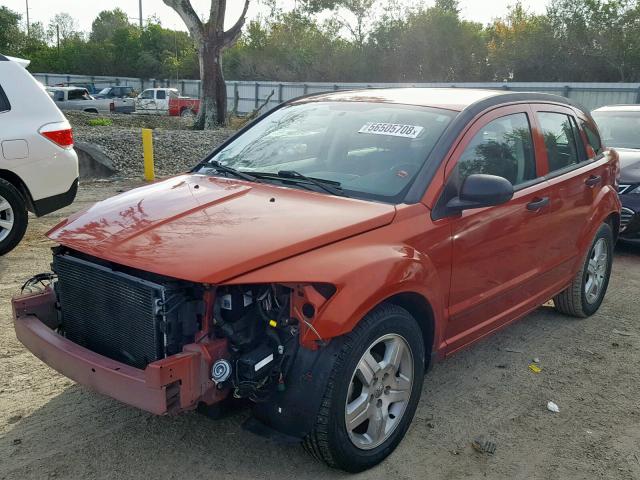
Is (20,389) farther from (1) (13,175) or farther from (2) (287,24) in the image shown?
(2) (287,24)

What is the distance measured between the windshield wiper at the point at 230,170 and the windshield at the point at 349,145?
1.7 inches

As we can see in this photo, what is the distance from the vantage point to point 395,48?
1796 inches

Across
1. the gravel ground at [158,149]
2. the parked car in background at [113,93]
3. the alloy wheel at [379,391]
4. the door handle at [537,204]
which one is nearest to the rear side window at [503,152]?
the door handle at [537,204]

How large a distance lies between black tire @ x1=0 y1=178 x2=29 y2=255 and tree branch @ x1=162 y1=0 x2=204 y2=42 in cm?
1606

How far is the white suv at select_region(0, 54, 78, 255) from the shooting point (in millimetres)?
6160

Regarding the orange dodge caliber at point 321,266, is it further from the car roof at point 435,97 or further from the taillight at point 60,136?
the taillight at point 60,136

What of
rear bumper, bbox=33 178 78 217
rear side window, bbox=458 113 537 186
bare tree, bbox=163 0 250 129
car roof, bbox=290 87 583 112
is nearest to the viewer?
rear side window, bbox=458 113 537 186

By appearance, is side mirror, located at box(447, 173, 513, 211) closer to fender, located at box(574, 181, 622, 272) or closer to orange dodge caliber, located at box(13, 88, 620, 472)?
orange dodge caliber, located at box(13, 88, 620, 472)

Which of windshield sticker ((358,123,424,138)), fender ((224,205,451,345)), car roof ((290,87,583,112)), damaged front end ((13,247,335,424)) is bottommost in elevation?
damaged front end ((13,247,335,424))

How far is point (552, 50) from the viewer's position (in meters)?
37.3

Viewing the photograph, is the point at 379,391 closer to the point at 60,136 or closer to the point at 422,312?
the point at 422,312

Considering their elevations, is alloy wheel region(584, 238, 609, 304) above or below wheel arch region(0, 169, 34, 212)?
below

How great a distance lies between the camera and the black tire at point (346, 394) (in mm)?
2799

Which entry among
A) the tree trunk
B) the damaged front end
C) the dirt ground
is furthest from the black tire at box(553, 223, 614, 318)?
the tree trunk
